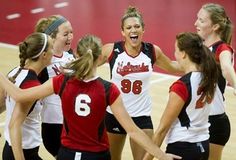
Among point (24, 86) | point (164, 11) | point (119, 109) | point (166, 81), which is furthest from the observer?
point (164, 11)

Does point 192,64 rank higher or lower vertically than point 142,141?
higher

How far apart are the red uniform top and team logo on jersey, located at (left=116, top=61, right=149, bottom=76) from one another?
1.44 m

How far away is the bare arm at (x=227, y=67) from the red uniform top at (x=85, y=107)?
1295mm

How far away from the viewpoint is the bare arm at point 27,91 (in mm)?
4957

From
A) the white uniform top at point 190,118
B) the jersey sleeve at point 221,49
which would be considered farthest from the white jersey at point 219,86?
the white uniform top at point 190,118

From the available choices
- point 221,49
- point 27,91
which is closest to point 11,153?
point 27,91

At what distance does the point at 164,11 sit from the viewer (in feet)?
47.4

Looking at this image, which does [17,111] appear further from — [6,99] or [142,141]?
[142,141]

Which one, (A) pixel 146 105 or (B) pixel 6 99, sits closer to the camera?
(B) pixel 6 99

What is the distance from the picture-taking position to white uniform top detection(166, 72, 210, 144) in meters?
5.04

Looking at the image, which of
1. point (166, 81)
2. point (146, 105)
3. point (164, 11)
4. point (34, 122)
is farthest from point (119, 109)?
point (164, 11)

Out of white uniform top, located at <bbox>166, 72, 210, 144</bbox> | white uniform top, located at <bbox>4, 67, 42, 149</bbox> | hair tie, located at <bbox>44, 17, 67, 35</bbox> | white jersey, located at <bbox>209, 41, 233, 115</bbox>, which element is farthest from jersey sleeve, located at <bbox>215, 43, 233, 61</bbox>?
white uniform top, located at <bbox>4, 67, 42, 149</bbox>

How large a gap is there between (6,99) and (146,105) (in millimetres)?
1635

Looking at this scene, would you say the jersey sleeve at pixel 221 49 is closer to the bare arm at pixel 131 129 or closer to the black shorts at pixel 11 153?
the bare arm at pixel 131 129
